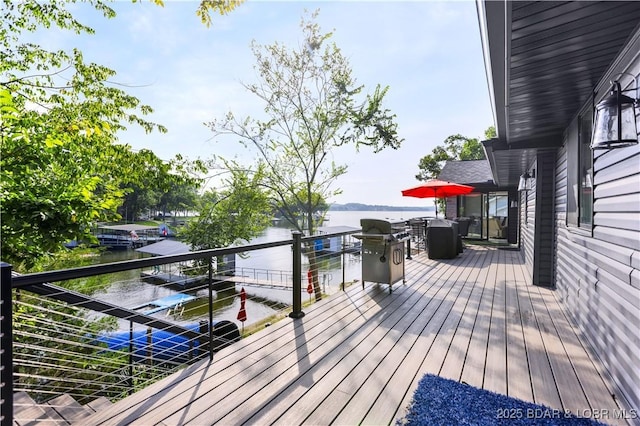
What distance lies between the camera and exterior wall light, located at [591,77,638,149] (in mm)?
1738

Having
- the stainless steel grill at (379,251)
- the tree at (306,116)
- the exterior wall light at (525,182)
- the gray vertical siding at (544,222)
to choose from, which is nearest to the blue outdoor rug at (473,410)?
the stainless steel grill at (379,251)

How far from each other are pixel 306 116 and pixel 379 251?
22.5ft

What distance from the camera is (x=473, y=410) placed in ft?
6.05

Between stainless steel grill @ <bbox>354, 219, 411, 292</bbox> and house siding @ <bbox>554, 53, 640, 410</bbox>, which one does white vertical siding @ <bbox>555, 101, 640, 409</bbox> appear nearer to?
house siding @ <bbox>554, 53, 640, 410</bbox>

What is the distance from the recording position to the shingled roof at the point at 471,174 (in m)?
12.5

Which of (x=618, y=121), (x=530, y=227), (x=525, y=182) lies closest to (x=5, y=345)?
(x=618, y=121)

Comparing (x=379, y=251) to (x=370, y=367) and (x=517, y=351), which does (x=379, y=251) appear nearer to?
(x=517, y=351)

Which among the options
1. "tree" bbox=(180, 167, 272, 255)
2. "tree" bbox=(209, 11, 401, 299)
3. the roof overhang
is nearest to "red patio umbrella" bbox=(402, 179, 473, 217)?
"tree" bbox=(209, 11, 401, 299)

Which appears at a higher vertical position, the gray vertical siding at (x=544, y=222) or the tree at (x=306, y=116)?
the tree at (x=306, y=116)

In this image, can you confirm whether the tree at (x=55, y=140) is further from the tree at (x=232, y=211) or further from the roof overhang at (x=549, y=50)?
the roof overhang at (x=549, y=50)

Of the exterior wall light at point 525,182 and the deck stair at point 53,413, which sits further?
the exterior wall light at point 525,182

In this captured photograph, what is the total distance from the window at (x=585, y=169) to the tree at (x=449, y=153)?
17.9 metres

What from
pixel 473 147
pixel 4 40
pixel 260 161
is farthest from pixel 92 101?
pixel 473 147

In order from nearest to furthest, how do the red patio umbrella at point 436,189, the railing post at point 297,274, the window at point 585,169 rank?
the window at point 585,169
the railing post at point 297,274
the red patio umbrella at point 436,189
